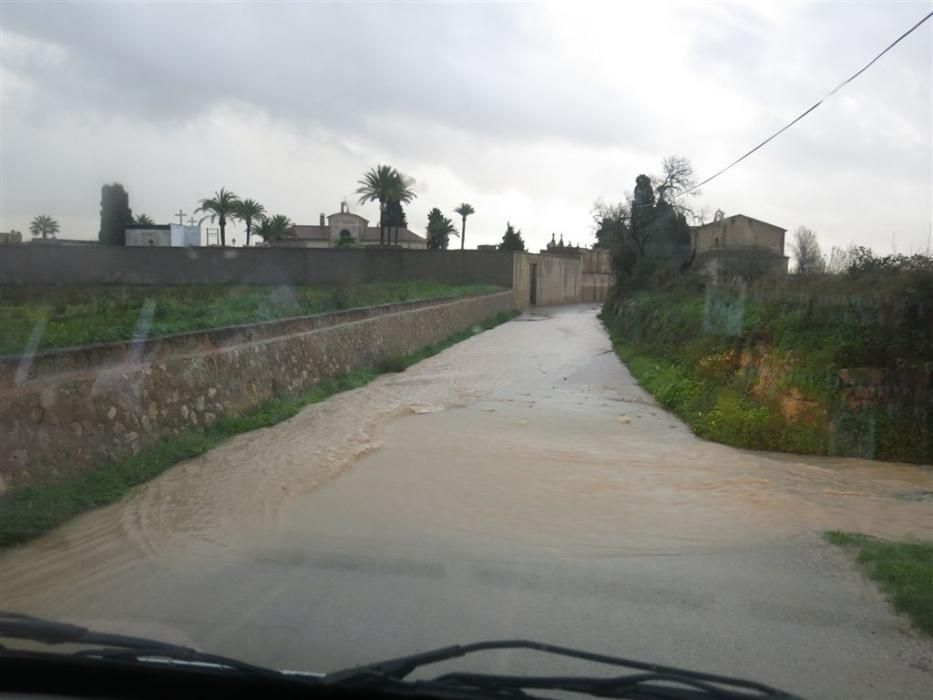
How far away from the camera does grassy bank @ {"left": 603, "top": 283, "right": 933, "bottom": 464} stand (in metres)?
12.6

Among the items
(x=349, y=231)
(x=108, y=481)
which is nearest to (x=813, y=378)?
(x=108, y=481)

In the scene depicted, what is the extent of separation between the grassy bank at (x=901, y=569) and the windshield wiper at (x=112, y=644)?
165 inches

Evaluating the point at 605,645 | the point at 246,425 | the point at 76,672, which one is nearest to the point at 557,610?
the point at 605,645

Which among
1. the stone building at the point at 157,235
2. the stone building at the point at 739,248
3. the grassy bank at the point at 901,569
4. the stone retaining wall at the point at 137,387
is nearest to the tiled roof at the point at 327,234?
the stone building at the point at 157,235

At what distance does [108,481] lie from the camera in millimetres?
8898

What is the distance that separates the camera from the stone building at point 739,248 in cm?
2769

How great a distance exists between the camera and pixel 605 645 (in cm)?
494

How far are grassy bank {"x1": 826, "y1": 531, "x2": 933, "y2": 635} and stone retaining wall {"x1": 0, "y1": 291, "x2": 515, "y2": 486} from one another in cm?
714

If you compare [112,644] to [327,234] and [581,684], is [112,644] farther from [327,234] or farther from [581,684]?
[327,234]

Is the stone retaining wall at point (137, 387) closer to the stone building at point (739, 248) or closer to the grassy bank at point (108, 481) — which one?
the grassy bank at point (108, 481)

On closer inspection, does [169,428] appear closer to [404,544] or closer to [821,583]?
[404,544]

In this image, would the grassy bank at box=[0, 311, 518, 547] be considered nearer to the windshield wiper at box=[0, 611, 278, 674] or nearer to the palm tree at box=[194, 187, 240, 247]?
the windshield wiper at box=[0, 611, 278, 674]

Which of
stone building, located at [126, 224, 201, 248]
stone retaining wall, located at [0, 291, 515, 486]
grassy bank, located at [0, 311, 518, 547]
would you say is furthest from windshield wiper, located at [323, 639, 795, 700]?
stone building, located at [126, 224, 201, 248]

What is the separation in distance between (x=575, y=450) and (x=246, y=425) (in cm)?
477
